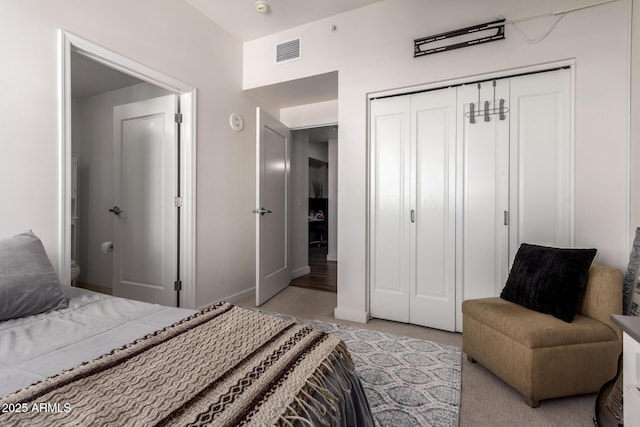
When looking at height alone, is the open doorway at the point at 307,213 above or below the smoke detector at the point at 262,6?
below

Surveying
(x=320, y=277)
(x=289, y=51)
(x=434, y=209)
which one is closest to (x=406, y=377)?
(x=434, y=209)

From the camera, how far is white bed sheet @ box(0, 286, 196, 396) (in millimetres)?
828

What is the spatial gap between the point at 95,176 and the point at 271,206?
8.15ft

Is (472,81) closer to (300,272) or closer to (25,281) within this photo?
(25,281)

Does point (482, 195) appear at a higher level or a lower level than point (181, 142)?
lower

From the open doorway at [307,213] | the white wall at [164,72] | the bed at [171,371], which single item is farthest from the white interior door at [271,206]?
the bed at [171,371]

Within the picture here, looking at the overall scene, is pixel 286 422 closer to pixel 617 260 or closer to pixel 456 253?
pixel 456 253

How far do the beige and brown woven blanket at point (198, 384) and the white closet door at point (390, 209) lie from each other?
5.71ft

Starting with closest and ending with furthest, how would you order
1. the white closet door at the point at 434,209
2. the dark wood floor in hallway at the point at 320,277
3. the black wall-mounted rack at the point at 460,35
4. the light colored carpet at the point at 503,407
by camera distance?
the light colored carpet at the point at 503,407, the black wall-mounted rack at the point at 460,35, the white closet door at the point at 434,209, the dark wood floor in hallway at the point at 320,277

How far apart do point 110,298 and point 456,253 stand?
7.82ft

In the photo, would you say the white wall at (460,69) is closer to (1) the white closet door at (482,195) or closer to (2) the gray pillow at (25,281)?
(1) the white closet door at (482,195)

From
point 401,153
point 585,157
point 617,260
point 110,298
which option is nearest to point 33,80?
point 110,298

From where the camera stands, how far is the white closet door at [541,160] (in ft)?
6.98

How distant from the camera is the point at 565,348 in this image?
5.06 feet
